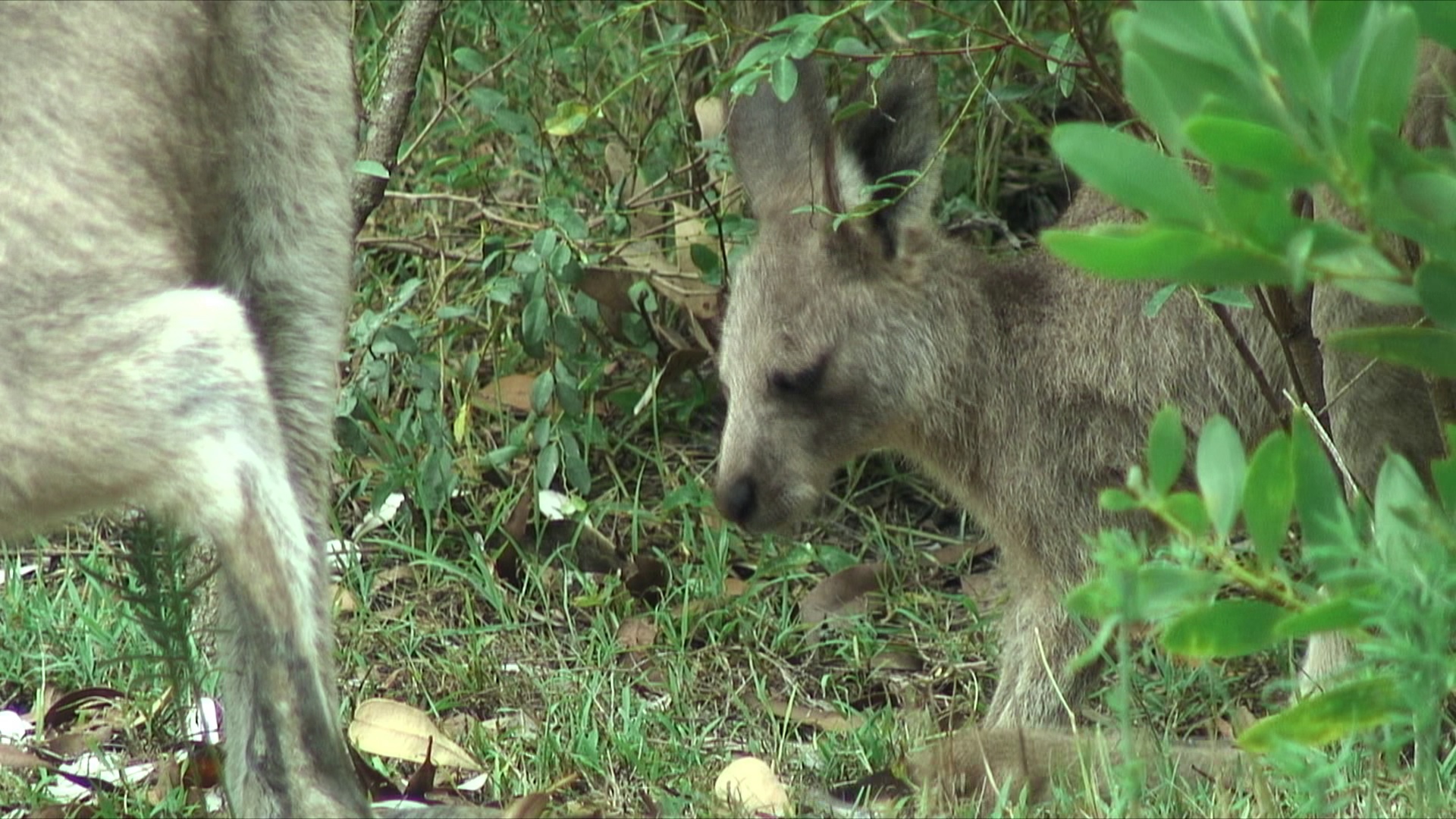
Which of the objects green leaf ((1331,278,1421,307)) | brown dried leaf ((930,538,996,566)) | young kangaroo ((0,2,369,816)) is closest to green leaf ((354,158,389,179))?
young kangaroo ((0,2,369,816))

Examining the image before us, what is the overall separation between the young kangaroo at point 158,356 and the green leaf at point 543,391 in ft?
5.21

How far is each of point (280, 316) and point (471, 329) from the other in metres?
1.95

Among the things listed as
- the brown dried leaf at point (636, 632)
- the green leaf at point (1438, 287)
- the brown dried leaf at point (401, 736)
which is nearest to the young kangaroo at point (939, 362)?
the brown dried leaf at point (636, 632)

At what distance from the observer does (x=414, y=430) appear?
5.03m

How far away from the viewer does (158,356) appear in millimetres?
2826

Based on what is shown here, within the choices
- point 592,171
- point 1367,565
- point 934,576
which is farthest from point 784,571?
point 1367,565

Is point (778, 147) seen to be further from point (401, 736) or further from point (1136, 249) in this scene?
point (1136, 249)

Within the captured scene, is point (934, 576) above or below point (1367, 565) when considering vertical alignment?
below

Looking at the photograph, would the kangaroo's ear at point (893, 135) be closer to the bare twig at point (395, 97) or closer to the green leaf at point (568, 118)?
the green leaf at point (568, 118)

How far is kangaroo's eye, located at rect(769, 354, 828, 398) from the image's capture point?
4602mm

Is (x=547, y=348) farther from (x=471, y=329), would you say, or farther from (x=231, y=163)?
(x=231, y=163)

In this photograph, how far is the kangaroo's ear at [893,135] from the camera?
4.42m

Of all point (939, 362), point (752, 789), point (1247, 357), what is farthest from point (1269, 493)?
point (939, 362)

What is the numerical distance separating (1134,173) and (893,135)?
1.96 meters
